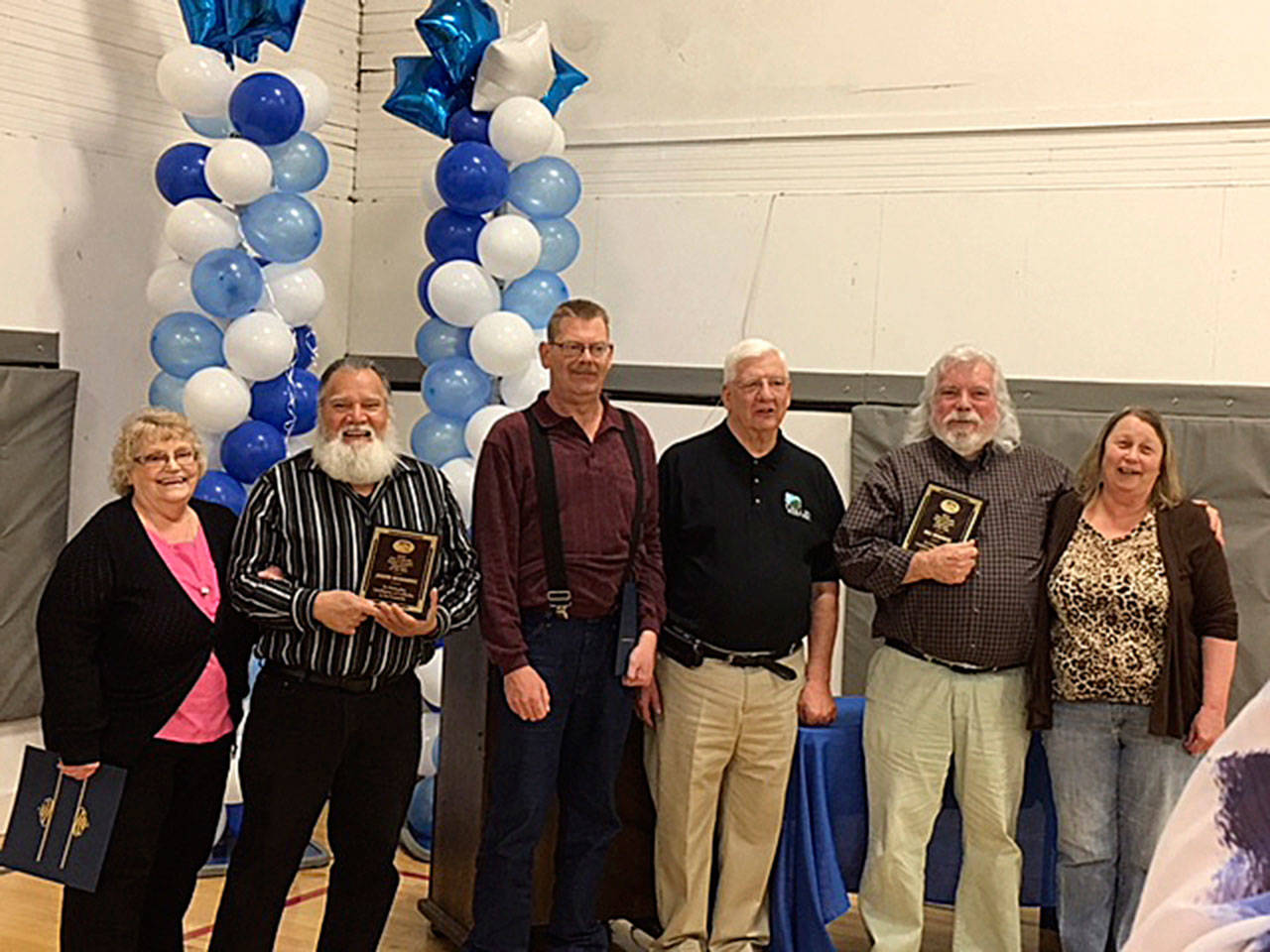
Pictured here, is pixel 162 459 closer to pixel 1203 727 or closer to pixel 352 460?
pixel 352 460

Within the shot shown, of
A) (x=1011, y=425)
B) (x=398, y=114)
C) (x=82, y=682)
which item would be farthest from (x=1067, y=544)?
(x=398, y=114)

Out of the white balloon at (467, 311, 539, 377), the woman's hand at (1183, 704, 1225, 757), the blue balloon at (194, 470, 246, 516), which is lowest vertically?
the woman's hand at (1183, 704, 1225, 757)

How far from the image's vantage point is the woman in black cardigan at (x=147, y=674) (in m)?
3.08

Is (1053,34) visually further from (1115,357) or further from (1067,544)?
(1067,544)

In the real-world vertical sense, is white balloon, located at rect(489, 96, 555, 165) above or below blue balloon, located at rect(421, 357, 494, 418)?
above

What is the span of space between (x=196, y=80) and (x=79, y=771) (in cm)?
257

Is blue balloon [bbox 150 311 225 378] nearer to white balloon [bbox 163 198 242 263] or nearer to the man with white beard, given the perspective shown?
white balloon [bbox 163 198 242 263]

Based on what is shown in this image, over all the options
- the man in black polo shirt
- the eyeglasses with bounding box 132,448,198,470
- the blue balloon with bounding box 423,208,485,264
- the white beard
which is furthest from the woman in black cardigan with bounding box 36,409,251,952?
the blue balloon with bounding box 423,208,485,264

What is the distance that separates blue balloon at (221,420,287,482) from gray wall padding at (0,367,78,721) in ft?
2.52

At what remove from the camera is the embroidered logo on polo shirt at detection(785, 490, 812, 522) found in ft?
12.7

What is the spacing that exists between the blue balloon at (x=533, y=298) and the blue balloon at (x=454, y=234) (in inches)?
7.5

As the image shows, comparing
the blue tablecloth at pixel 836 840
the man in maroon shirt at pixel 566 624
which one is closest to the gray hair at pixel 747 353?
the man in maroon shirt at pixel 566 624

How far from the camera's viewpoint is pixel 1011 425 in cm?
391

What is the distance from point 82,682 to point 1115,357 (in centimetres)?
363
